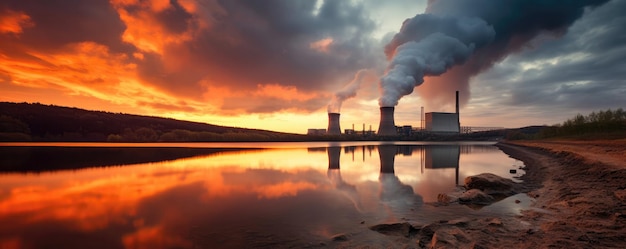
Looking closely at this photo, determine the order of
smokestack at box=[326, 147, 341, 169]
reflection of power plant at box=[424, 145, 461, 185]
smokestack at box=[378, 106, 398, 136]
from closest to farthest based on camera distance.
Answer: reflection of power plant at box=[424, 145, 461, 185] → smokestack at box=[326, 147, 341, 169] → smokestack at box=[378, 106, 398, 136]

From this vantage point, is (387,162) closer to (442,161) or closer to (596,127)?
(442,161)

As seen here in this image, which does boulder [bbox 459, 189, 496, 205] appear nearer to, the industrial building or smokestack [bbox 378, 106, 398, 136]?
smokestack [bbox 378, 106, 398, 136]

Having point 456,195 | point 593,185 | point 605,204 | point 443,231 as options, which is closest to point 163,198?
point 443,231

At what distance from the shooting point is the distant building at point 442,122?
90400 mm

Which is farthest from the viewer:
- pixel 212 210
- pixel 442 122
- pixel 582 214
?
pixel 442 122

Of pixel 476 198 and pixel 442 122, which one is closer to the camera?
pixel 476 198

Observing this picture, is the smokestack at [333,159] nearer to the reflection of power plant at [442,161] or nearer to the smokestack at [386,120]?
the reflection of power plant at [442,161]

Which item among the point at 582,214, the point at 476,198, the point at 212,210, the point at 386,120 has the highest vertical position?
the point at 386,120

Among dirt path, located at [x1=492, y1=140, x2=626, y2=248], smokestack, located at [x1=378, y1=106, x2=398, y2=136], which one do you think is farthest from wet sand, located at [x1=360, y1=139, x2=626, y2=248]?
smokestack, located at [x1=378, y1=106, x2=398, y2=136]

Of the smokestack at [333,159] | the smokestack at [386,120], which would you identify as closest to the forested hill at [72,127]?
the smokestack at [386,120]

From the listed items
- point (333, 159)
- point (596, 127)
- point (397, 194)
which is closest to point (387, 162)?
point (333, 159)

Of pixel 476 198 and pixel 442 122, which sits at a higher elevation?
pixel 442 122

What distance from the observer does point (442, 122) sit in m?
91.1

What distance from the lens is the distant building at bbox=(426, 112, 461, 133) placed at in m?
90.4
